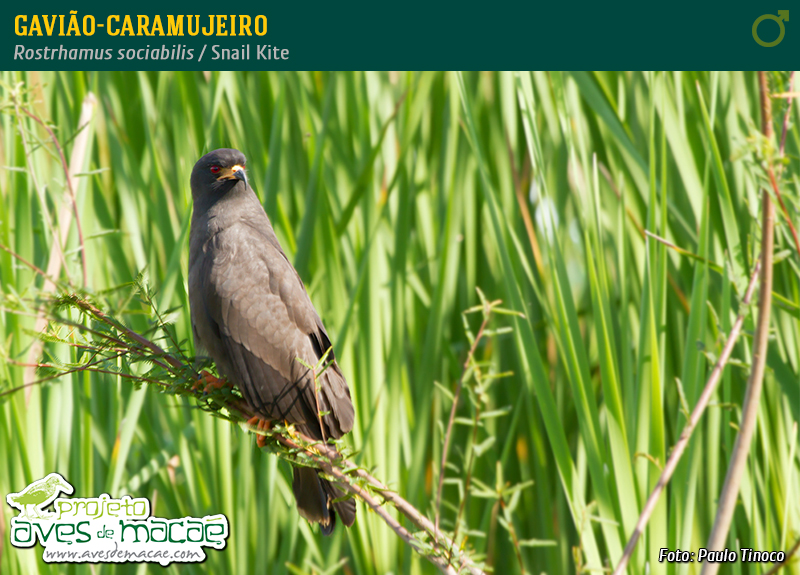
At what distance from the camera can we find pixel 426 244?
221cm

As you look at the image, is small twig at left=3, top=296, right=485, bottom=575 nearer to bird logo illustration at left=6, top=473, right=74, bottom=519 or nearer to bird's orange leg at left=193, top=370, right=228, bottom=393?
bird's orange leg at left=193, top=370, right=228, bottom=393

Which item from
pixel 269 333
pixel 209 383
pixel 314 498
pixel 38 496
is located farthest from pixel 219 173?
pixel 38 496

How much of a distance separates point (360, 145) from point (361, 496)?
1429 millimetres

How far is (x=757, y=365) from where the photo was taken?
706mm

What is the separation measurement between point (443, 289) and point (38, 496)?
131cm

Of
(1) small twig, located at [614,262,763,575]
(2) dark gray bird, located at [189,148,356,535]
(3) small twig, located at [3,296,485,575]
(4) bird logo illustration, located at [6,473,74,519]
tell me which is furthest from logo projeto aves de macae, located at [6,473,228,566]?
(1) small twig, located at [614,262,763,575]

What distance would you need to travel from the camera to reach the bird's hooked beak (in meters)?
1.63

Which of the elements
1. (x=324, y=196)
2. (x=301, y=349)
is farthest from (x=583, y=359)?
(x=324, y=196)

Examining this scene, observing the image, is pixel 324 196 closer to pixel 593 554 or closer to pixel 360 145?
pixel 360 145

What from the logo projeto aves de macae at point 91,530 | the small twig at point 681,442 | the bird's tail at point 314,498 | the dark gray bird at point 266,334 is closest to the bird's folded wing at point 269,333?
the dark gray bird at point 266,334

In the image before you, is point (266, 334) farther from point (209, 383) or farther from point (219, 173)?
point (219, 173)

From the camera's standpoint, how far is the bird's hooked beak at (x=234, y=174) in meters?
1.63

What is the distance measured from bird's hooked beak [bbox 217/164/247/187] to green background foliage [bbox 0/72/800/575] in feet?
0.44
